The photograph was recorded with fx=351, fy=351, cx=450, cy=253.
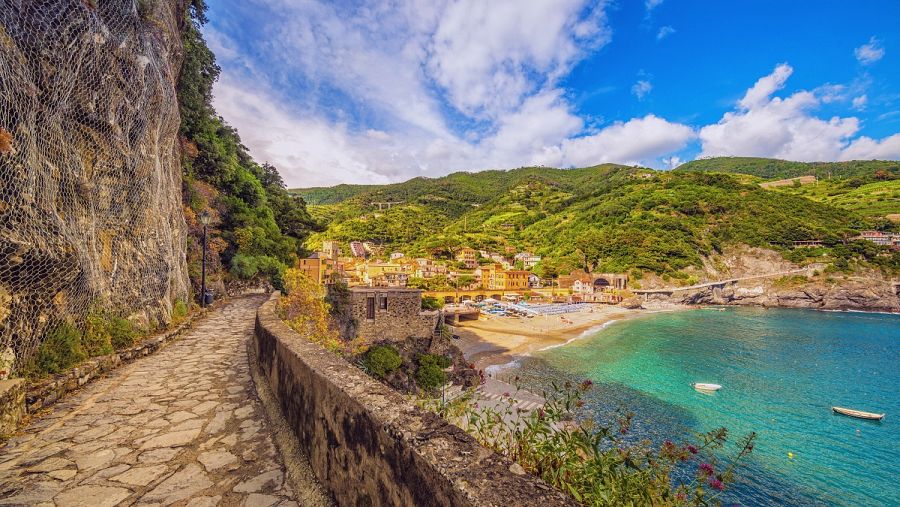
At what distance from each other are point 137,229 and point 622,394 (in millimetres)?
22788

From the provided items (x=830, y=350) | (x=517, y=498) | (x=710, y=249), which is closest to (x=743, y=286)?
(x=710, y=249)

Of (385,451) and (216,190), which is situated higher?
(216,190)

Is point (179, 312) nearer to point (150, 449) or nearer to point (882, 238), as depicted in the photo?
point (150, 449)

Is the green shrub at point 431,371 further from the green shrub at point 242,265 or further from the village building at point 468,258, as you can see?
the village building at point 468,258

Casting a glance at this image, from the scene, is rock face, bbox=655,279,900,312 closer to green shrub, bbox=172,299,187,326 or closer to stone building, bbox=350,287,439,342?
stone building, bbox=350,287,439,342

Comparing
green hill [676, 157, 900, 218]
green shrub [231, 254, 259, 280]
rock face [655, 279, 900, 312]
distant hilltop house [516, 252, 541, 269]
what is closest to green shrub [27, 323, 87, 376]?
green shrub [231, 254, 259, 280]

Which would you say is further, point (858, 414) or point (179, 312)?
point (858, 414)

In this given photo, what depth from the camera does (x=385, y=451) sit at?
156 centimetres

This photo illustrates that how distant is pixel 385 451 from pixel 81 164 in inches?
260

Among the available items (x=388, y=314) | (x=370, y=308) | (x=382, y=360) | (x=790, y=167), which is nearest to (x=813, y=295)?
(x=388, y=314)

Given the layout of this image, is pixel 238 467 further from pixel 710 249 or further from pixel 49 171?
pixel 710 249

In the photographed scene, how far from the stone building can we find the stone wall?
18.8 metres

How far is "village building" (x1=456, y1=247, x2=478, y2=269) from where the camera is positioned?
66588 millimetres

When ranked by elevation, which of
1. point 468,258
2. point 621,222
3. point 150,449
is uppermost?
point 621,222
